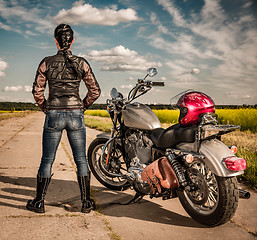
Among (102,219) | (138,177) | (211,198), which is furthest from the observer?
(138,177)

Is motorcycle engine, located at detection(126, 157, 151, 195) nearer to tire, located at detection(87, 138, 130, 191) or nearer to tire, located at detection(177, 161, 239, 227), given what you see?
tire, located at detection(177, 161, 239, 227)

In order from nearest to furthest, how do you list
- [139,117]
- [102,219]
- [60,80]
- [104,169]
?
1. [102,219]
2. [60,80]
3. [139,117]
4. [104,169]

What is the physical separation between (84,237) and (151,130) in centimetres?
148

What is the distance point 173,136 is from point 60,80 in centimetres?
148

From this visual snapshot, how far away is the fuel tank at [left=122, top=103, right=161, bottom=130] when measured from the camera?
11.3 feet

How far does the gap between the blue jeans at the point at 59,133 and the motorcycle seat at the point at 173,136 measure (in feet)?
3.01

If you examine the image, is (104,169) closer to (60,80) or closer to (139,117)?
(139,117)

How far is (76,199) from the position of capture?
3721 mm

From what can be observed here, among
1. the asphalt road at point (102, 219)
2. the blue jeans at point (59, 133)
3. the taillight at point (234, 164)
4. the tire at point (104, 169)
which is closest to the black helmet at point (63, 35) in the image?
the blue jeans at point (59, 133)

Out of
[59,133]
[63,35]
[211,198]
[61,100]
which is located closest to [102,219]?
[59,133]

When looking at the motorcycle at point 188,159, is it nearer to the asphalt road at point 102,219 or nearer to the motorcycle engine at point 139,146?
the motorcycle engine at point 139,146

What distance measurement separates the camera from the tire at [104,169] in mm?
4145

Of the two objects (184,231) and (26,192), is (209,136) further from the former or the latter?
(26,192)

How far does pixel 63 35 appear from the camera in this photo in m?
3.23
